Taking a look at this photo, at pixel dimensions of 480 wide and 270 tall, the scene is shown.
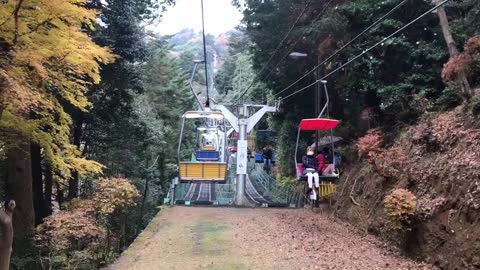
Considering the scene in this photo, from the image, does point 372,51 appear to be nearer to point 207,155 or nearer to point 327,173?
point 327,173

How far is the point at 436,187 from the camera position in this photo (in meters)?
8.34

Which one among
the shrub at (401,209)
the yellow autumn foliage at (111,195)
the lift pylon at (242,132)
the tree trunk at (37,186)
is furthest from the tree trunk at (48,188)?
the shrub at (401,209)

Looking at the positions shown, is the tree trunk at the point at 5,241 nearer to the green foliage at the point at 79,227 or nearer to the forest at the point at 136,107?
the forest at the point at 136,107

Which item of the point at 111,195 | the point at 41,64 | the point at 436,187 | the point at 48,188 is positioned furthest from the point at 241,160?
the point at 41,64

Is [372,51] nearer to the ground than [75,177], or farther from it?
farther from it

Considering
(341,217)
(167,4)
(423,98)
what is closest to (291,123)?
(167,4)

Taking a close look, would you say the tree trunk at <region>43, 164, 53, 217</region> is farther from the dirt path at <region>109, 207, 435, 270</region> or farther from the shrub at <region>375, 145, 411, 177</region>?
the shrub at <region>375, 145, 411, 177</region>

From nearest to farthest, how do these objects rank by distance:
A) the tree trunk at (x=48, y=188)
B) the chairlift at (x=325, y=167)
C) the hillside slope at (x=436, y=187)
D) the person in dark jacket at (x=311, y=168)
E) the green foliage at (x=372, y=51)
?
the hillside slope at (x=436, y=187) → the green foliage at (x=372, y=51) → the chairlift at (x=325, y=167) → the person in dark jacket at (x=311, y=168) → the tree trunk at (x=48, y=188)

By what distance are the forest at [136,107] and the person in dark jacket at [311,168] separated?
1218mm

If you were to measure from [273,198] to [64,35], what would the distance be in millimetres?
15581

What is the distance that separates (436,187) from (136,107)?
1646 cm

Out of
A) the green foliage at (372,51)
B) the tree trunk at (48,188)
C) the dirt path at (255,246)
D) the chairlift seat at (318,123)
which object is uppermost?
the green foliage at (372,51)

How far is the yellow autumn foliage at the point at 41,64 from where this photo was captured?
25.2 ft

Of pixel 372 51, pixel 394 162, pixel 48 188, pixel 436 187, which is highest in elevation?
pixel 372 51
